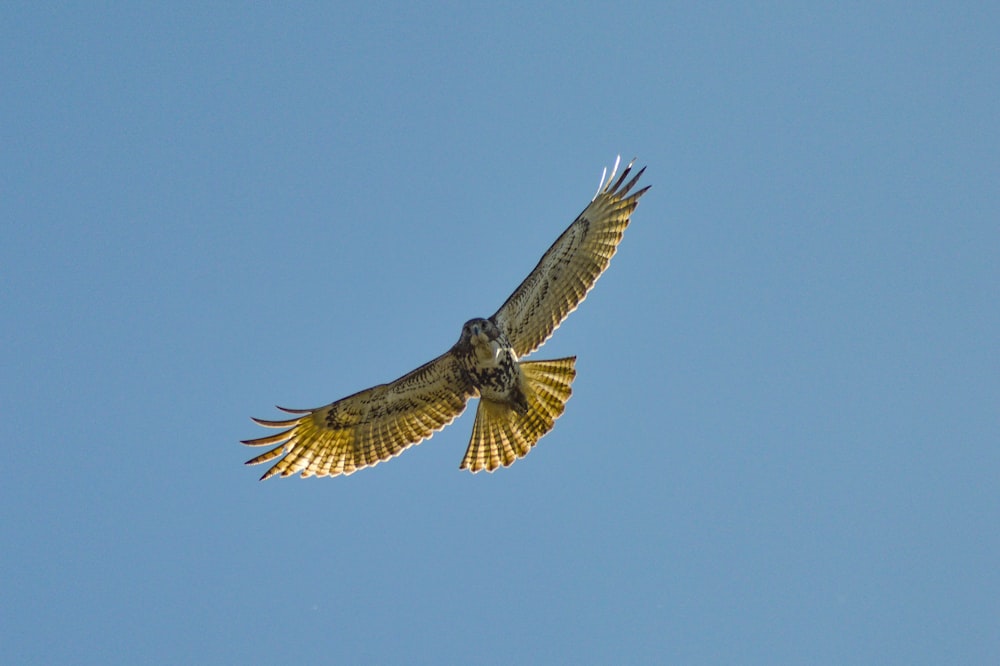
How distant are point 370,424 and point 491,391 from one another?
63.6 inches

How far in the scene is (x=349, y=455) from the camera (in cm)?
1206

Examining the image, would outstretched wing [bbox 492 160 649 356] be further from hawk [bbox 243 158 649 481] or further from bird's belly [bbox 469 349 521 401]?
bird's belly [bbox 469 349 521 401]

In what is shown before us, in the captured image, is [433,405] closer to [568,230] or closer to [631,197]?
[568,230]

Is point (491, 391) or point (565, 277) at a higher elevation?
point (565, 277)

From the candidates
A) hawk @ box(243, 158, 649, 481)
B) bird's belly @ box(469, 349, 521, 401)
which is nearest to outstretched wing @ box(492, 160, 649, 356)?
hawk @ box(243, 158, 649, 481)

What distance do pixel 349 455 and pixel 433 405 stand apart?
1.22 m

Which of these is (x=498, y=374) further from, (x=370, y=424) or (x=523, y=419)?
(x=370, y=424)

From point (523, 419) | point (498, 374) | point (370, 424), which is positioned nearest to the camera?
point (498, 374)

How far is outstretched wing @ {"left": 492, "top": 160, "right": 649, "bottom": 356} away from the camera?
1205 centimetres

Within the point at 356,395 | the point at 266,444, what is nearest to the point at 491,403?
the point at 356,395

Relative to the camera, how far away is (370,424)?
12.0m

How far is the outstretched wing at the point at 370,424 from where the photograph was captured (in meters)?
11.7

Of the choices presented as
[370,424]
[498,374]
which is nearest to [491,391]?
[498,374]

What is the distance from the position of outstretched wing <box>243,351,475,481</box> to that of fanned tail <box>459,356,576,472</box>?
41 cm
